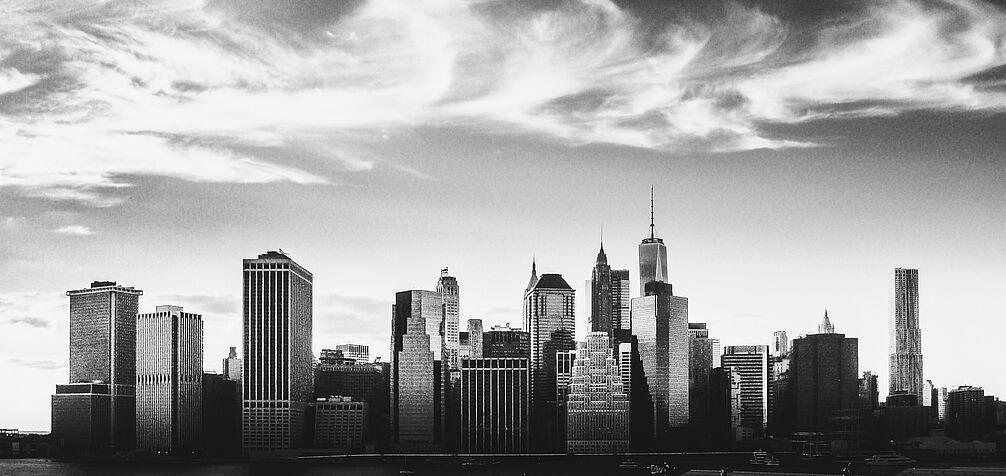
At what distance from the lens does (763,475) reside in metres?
144

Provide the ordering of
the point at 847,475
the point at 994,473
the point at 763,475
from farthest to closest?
the point at 847,475 → the point at 763,475 → the point at 994,473

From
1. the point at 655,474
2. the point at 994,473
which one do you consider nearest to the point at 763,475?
the point at 994,473

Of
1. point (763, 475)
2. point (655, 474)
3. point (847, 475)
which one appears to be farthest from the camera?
point (655, 474)

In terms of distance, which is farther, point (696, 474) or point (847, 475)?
point (847, 475)

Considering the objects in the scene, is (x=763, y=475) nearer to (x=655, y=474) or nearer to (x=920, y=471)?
(x=920, y=471)

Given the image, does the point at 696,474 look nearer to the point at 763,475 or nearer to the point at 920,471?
the point at 763,475

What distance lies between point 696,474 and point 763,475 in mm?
7640

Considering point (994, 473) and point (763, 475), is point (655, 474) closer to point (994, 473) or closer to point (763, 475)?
point (763, 475)

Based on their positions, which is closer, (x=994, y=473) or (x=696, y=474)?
(x=994, y=473)

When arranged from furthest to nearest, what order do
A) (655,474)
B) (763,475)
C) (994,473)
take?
(655,474)
(763,475)
(994,473)

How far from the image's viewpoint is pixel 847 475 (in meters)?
162

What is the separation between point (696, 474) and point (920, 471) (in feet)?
77.0

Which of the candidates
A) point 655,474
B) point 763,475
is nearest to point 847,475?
point 763,475

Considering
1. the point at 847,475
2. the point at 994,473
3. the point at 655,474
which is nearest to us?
the point at 994,473
